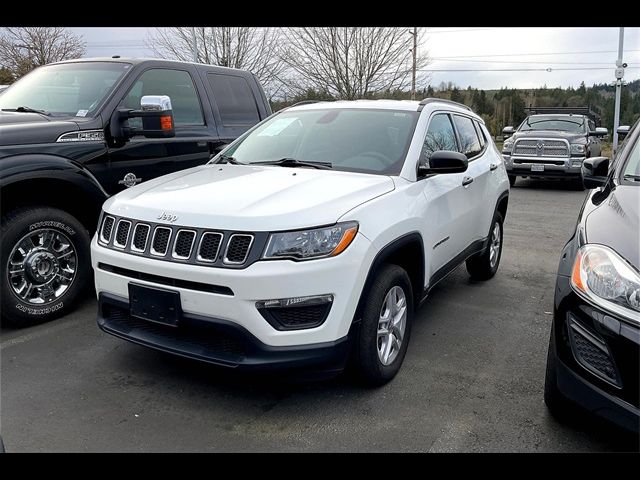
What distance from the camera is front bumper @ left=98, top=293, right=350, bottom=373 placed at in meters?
2.76

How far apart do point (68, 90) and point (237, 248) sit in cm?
315

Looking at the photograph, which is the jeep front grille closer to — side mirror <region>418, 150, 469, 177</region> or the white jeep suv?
the white jeep suv

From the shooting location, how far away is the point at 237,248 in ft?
9.09

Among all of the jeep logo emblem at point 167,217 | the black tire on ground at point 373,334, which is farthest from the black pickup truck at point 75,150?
the black tire on ground at point 373,334

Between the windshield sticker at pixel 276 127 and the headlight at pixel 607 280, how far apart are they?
2.62 meters

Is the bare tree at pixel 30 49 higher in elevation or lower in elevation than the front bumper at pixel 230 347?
higher

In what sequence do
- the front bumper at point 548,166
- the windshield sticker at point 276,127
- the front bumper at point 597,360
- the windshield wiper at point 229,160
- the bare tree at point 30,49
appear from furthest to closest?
the bare tree at point 30,49 < the front bumper at point 548,166 < the windshield sticker at point 276,127 < the windshield wiper at point 229,160 < the front bumper at point 597,360

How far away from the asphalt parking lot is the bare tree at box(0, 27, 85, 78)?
19.2 m

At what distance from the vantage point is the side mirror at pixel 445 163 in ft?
12.0

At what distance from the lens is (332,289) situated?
2.80 metres

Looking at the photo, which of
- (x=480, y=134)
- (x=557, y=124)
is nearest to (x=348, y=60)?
(x=557, y=124)

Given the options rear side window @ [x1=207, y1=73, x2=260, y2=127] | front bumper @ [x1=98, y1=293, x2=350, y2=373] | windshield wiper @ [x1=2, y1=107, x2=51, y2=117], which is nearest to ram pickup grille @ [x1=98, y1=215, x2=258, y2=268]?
front bumper @ [x1=98, y1=293, x2=350, y2=373]

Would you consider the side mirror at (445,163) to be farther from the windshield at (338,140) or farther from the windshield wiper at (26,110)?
the windshield wiper at (26,110)
